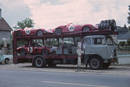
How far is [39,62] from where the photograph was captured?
2317 cm

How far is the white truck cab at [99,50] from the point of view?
64.7 ft

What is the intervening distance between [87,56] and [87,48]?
55cm

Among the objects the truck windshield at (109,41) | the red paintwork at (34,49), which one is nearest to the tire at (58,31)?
the red paintwork at (34,49)

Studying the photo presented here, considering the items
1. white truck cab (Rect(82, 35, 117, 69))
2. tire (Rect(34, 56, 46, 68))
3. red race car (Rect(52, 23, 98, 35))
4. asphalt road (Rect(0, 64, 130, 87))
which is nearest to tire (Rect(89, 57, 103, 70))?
white truck cab (Rect(82, 35, 117, 69))

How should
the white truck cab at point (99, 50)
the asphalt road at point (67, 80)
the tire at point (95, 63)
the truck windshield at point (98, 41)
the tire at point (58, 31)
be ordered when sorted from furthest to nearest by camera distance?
the tire at point (58, 31)
the truck windshield at point (98, 41)
the tire at point (95, 63)
the white truck cab at point (99, 50)
the asphalt road at point (67, 80)

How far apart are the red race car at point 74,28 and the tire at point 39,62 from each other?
2471 mm

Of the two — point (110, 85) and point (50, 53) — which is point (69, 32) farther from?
point (110, 85)

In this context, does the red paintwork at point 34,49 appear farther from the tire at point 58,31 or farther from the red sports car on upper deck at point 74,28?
the red sports car on upper deck at point 74,28

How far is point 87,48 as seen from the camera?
2044 centimetres

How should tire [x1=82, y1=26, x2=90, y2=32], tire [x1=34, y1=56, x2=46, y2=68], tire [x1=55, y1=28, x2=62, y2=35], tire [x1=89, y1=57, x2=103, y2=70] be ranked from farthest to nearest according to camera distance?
tire [x1=34, y1=56, x2=46, y2=68], tire [x1=55, y1=28, x2=62, y2=35], tire [x1=82, y1=26, x2=90, y2=32], tire [x1=89, y1=57, x2=103, y2=70]

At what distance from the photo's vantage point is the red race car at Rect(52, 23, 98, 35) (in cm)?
2047

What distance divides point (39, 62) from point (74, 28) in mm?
4215

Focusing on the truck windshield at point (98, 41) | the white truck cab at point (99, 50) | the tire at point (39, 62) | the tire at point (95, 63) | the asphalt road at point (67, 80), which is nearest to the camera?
the asphalt road at point (67, 80)

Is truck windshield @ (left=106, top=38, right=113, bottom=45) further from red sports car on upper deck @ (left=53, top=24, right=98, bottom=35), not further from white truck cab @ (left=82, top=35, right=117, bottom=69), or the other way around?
red sports car on upper deck @ (left=53, top=24, right=98, bottom=35)
